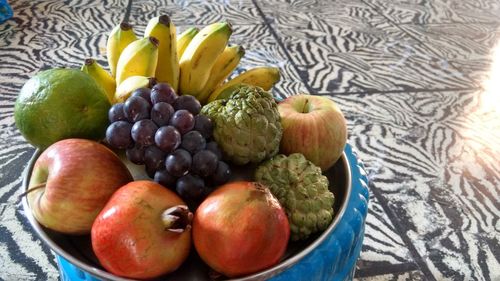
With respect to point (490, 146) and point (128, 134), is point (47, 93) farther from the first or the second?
point (490, 146)

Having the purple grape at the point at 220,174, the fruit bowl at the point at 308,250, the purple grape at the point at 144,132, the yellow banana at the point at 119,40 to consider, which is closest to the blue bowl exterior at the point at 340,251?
the fruit bowl at the point at 308,250

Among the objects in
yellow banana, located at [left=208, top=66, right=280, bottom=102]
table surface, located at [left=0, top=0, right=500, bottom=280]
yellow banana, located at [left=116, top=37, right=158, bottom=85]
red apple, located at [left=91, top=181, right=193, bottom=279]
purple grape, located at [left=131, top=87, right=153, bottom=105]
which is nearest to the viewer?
red apple, located at [left=91, top=181, right=193, bottom=279]

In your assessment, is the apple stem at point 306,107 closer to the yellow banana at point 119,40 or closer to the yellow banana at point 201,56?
the yellow banana at point 201,56

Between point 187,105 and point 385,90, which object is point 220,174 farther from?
point 385,90

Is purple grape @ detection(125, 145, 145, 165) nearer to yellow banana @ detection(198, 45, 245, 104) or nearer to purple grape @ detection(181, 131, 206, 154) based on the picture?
purple grape @ detection(181, 131, 206, 154)

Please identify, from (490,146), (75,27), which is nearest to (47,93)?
(490,146)

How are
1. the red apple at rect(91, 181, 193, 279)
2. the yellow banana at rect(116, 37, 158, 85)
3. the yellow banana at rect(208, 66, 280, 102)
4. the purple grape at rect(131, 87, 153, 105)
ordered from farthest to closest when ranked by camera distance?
the yellow banana at rect(208, 66, 280, 102) → the yellow banana at rect(116, 37, 158, 85) → the purple grape at rect(131, 87, 153, 105) → the red apple at rect(91, 181, 193, 279)

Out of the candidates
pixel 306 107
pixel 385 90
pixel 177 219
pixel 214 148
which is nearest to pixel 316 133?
pixel 306 107

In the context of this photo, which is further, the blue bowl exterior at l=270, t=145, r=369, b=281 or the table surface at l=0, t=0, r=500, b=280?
the table surface at l=0, t=0, r=500, b=280

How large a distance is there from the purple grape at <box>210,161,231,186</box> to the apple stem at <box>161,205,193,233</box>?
9cm

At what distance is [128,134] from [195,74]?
24cm

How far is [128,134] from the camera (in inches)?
23.2

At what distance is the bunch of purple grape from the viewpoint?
1.87ft

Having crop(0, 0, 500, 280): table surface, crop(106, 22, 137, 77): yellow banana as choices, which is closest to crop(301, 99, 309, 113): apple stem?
crop(106, 22, 137, 77): yellow banana
